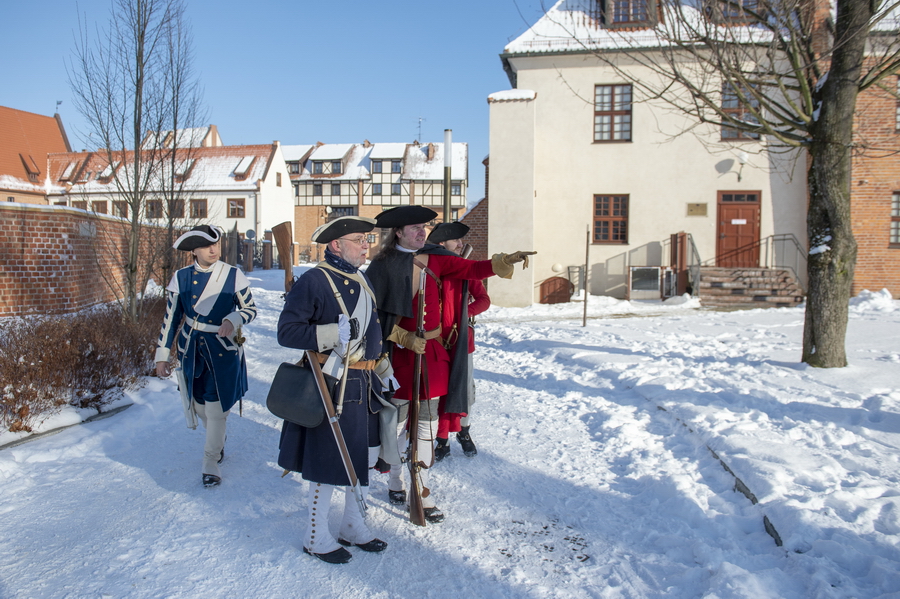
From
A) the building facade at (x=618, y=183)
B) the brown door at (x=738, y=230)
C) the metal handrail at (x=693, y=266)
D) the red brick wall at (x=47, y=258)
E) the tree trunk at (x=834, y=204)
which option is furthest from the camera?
the brown door at (x=738, y=230)

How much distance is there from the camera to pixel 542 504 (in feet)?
12.8

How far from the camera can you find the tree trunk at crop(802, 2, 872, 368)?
256 inches

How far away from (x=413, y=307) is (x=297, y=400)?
3.63 ft

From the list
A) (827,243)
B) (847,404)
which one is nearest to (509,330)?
(827,243)

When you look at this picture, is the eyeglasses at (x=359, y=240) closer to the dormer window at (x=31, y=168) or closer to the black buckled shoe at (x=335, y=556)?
the black buckled shoe at (x=335, y=556)

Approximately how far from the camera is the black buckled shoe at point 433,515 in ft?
11.8

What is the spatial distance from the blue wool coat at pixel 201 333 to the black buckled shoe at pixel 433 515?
174 centimetres

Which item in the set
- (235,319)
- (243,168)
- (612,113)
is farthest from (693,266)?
(243,168)

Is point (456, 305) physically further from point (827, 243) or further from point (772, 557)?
point (827, 243)

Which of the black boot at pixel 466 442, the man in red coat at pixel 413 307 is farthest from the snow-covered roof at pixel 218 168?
the man in red coat at pixel 413 307

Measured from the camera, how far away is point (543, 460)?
4.76 m

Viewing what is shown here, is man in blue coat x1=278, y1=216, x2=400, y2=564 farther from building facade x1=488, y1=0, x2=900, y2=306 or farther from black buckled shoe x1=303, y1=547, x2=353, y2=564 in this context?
building facade x1=488, y1=0, x2=900, y2=306

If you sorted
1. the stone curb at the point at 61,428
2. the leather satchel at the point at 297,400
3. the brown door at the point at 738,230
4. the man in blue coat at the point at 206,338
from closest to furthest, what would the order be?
the leather satchel at the point at 297,400 < the man in blue coat at the point at 206,338 < the stone curb at the point at 61,428 < the brown door at the point at 738,230

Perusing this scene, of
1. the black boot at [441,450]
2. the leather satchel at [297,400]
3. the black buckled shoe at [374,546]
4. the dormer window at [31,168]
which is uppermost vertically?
the dormer window at [31,168]
